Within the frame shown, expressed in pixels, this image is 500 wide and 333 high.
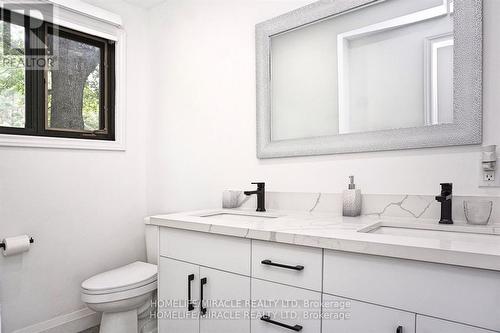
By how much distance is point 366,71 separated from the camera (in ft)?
5.04

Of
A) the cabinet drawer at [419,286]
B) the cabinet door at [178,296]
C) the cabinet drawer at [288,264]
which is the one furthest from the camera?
the cabinet door at [178,296]

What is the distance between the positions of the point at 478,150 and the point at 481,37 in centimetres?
45

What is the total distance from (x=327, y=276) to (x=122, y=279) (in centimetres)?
135

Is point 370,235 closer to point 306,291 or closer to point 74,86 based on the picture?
point 306,291

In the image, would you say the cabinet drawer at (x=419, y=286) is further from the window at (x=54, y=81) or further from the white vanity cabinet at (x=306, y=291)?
the window at (x=54, y=81)

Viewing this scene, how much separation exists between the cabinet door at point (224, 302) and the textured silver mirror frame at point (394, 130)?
78 centimetres

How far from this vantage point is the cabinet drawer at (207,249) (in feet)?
4.14

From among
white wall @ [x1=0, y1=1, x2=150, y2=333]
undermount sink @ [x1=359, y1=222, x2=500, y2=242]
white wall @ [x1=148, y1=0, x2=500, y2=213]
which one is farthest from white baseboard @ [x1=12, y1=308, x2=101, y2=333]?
undermount sink @ [x1=359, y1=222, x2=500, y2=242]

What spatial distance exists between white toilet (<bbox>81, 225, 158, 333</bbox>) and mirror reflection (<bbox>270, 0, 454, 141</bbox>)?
1.18 meters

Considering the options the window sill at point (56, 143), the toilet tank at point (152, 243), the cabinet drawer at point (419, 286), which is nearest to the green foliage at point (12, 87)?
the window sill at point (56, 143)

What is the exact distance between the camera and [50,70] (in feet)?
6.96

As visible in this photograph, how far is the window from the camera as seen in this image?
195cm

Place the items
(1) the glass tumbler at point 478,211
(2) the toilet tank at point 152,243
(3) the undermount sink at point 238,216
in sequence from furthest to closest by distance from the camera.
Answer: (2) the toilet tank at point 152,243 < (3) the undermount sink at point 238,216 < (1) the glass tumbler at point 478,211

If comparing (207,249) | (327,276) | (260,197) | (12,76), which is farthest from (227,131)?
(12,76)
